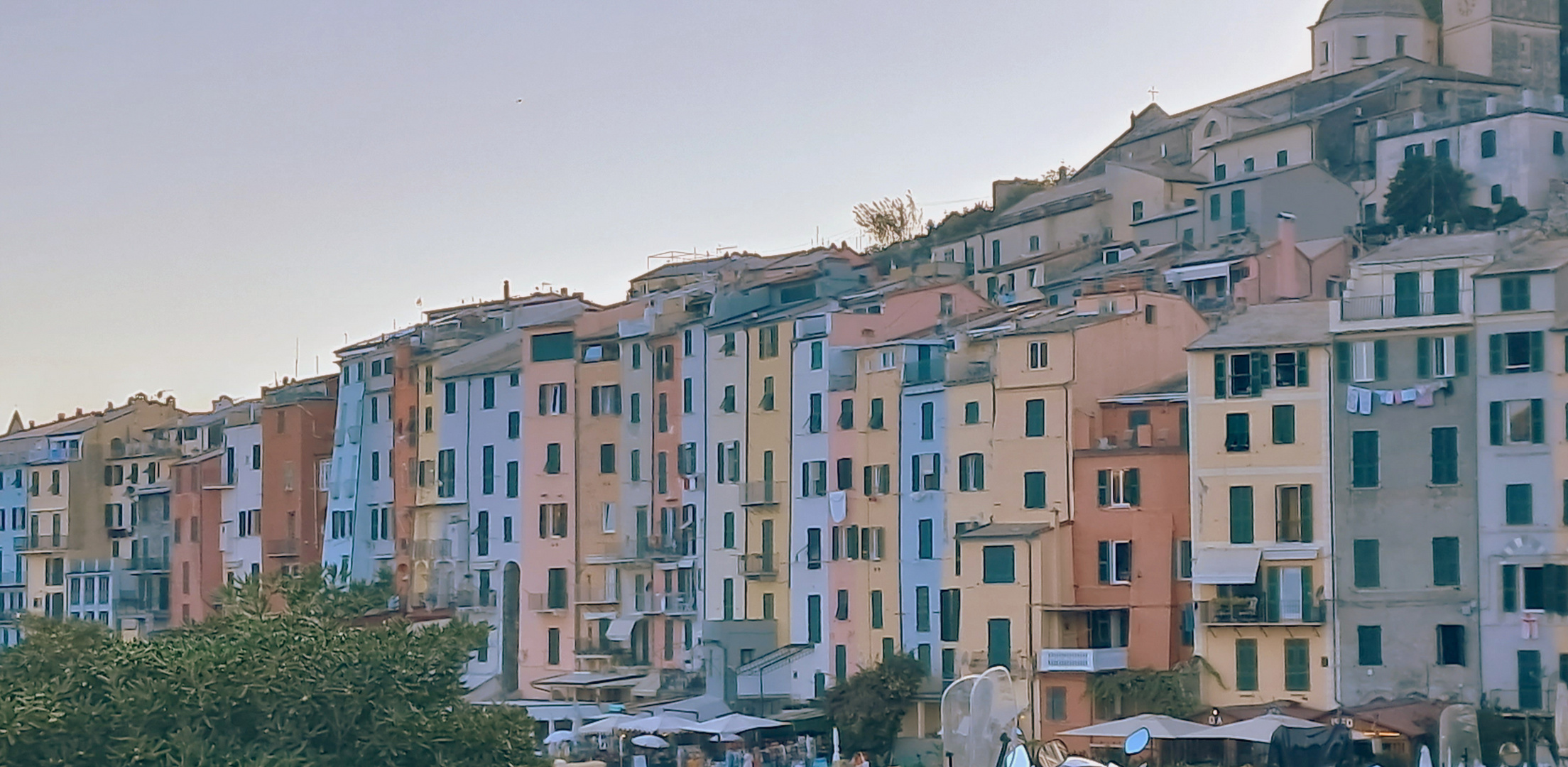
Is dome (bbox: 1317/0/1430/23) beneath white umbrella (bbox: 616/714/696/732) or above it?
above

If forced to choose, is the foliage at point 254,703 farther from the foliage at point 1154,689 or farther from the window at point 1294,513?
the window at point 1294,513

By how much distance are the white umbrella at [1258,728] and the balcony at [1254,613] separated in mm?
2645

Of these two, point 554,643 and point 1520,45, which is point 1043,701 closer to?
point 554,643

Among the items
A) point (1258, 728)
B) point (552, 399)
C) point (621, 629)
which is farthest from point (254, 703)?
point (552, 399)

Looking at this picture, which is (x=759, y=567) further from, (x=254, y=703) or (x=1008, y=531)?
(x=254, y=703)

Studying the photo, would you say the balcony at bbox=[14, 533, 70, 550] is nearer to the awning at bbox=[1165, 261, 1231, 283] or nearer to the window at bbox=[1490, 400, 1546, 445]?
the awning at bbox=[1165, 261, 1231, 283]

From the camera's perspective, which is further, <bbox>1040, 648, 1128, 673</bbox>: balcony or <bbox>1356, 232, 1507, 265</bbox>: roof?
<bbox>1040, 648, 1128, 673</bbox>: balcony

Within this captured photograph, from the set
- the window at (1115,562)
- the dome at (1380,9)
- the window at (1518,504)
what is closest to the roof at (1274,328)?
the window at (1115,562)

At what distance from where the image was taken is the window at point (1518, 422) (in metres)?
59.9

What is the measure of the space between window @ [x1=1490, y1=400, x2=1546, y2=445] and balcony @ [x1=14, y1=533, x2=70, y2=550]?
7240 centimetres

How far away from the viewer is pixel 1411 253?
6306cm

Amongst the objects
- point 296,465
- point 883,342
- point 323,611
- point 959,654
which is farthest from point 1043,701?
point 296,465

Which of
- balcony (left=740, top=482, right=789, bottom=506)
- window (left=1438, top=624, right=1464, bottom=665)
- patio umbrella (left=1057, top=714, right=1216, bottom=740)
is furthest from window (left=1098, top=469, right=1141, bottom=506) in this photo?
balcony (left=740, top=482, right=789, bottom=506)

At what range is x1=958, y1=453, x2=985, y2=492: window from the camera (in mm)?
69750
